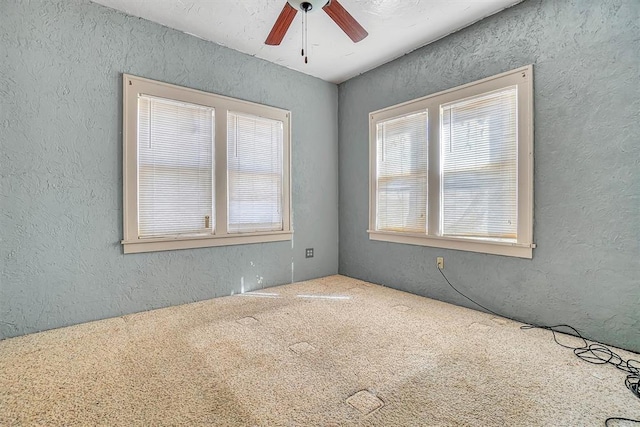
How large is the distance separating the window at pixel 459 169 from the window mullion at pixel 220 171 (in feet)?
5.89

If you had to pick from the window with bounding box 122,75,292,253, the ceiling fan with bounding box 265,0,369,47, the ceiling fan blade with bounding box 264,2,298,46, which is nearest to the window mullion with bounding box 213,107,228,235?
the window with bounding box 122,75,292,253

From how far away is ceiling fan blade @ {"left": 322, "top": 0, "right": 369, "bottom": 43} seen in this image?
6.56ft

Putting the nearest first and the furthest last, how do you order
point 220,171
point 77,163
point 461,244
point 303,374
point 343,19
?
1. point 303,374
2. point 343,19
3. point 77,163
4. point 461,244
5. point 220,171

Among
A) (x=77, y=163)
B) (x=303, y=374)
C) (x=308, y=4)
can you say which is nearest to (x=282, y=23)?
(x=308, y=4)

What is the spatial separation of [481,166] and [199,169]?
9.16 ft

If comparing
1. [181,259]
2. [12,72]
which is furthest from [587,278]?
[12,72]

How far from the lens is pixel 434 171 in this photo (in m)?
3.20

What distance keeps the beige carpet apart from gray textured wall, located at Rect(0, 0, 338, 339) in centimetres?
29

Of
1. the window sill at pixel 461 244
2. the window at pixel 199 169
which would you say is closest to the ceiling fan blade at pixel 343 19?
the window at pixel 199 169

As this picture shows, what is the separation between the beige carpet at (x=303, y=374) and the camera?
1445 mm

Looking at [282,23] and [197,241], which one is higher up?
[282,23]

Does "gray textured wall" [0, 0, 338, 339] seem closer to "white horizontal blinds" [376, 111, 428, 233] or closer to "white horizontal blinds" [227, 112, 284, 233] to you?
"white horizontal blinds" [227, 112, 284, 233]

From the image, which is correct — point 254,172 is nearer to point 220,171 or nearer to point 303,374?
point 220,171

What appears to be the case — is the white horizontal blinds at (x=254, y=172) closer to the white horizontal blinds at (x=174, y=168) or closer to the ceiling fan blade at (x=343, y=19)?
the white horizontal blinds at (x=174, y=168)
